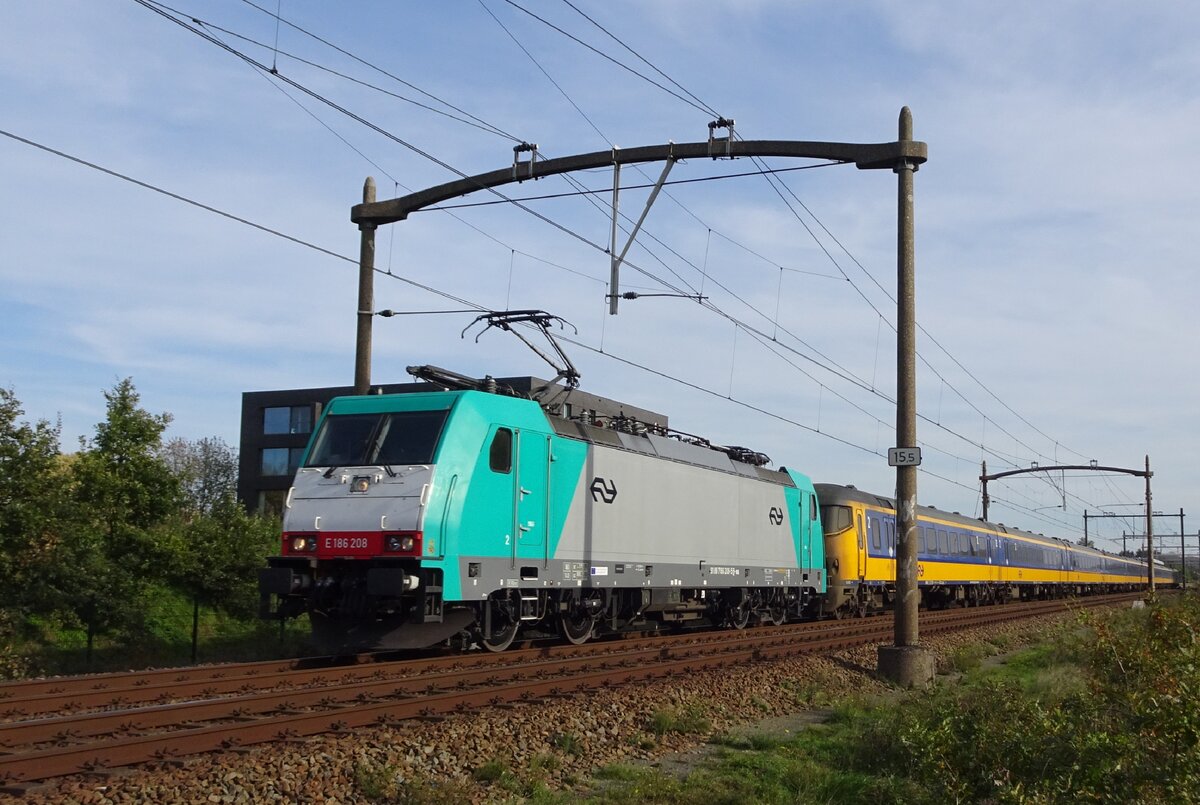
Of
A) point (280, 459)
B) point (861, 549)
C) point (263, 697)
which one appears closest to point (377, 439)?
point (263, 697)

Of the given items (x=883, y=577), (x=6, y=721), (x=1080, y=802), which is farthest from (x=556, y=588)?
(x=883, y=577)

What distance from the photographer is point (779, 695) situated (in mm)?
13375

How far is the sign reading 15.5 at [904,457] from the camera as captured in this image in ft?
50.2

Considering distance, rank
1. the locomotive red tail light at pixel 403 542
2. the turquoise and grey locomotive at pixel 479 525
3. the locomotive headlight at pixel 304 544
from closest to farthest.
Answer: the locomotive red tail light at pixel 403 542, the turquoise and grey locomotive at pixel 479 525, the locomotive headlight at pixel 304 544

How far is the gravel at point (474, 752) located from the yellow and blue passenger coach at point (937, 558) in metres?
14.5

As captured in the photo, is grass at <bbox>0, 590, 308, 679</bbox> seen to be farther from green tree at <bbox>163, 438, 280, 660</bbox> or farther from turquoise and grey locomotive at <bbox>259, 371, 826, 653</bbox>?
turquoise and grey locomotive at <bbox>259, 371, 826, 653</bbox>

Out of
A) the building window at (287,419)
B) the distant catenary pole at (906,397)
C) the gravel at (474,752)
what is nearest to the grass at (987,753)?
the gravel at (474,752)

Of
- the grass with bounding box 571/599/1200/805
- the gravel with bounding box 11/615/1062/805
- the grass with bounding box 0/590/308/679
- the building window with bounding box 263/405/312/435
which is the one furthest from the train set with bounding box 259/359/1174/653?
the building window with bounding box 263/405/312/435

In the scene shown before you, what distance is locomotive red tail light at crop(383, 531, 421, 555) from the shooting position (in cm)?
1295

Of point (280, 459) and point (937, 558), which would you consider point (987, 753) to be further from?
point (280, 459)

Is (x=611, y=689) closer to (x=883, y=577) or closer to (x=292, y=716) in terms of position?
(x=292, y=716)

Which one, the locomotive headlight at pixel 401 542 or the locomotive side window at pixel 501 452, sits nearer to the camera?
the locomotive headlight at pixel 401 542

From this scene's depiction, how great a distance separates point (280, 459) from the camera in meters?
57.4

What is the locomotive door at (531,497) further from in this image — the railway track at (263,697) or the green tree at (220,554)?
the green tree at (220,554)
